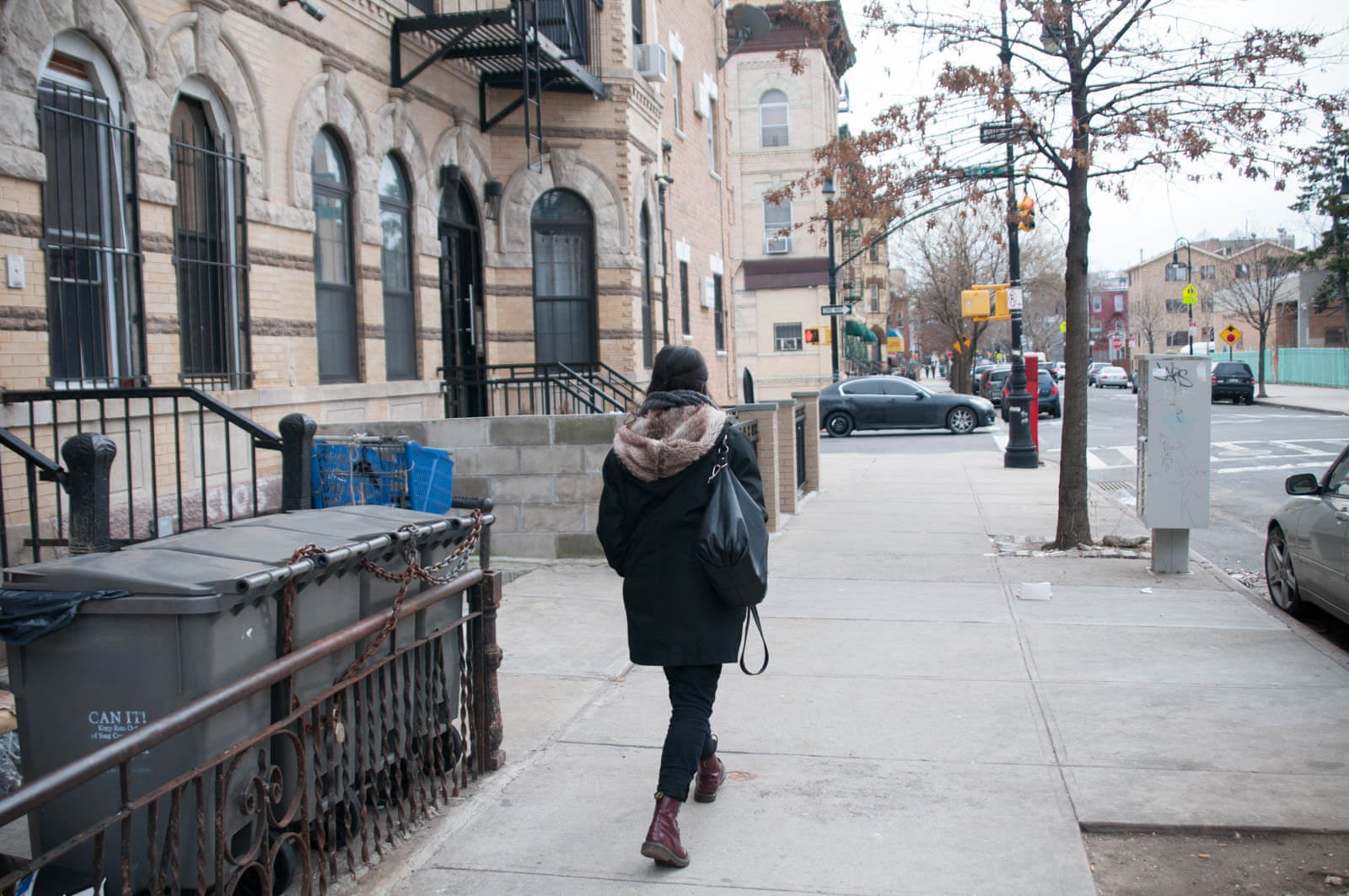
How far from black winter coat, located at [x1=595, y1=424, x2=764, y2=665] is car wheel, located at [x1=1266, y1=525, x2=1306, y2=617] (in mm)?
5524

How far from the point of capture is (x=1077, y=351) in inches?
420

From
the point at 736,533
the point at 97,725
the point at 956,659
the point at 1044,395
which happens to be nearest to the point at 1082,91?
the point at 956,659

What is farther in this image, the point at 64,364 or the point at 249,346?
the point at 249,346

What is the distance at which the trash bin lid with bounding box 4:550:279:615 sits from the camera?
323 cm

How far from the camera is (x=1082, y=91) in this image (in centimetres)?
1035

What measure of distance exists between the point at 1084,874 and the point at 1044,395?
102 feet

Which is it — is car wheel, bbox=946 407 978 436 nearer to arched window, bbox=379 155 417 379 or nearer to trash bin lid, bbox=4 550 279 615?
arched window, bbox=379 155 417 379

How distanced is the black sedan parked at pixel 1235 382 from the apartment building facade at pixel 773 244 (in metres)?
13.5

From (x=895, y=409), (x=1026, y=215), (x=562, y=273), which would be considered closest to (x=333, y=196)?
(x=562, y=273)

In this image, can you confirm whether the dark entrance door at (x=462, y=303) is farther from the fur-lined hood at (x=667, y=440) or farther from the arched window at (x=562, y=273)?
the fur-lined hood at (x=667, y=440)

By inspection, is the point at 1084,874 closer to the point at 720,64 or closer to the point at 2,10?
the point at 2,10

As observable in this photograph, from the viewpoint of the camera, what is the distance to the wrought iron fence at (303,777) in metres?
2.87

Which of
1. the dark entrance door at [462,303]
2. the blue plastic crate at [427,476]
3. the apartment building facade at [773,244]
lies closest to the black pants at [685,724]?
the blue plastic crate at [427,476]

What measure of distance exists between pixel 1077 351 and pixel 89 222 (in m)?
8.25
